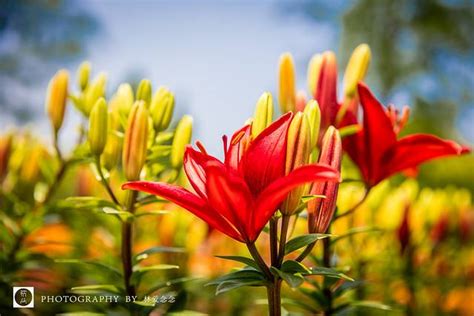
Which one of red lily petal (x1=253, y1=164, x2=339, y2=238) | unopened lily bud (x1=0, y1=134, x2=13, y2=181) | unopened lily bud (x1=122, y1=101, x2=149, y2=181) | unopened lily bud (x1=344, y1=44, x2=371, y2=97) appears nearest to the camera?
red lily petal (x1=253, y1=164, x2=339, y2=238)

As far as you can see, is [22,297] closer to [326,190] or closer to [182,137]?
[182,137]

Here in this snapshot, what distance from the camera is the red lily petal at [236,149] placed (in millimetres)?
471

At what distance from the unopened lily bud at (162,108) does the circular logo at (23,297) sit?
0.25 metres

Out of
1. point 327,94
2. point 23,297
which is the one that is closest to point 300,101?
point 327,94

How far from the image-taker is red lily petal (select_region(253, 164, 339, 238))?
413 millimetres

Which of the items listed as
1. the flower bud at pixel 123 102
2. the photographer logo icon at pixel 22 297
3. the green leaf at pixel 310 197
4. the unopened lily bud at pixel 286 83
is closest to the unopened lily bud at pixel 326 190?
the green leaf at pixel 310 197

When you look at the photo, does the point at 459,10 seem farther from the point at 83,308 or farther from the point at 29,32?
the point at 83,308

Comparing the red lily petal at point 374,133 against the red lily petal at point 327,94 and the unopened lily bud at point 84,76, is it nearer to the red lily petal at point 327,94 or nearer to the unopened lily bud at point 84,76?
the red lily petal at point 327,94

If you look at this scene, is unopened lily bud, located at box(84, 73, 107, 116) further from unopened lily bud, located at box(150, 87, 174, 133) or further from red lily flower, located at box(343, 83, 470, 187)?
red lily flower, located at box(343, 83, 470, 187)

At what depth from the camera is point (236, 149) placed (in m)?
0.48

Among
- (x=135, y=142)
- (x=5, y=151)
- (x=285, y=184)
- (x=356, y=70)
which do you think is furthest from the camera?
(x=5, y=151)

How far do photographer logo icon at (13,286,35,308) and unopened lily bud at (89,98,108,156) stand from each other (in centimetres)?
21

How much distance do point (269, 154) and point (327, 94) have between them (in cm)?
20

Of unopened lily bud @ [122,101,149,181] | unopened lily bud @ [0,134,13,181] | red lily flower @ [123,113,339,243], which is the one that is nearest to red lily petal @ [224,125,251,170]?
red lily flower @ [123,113,339,243]
